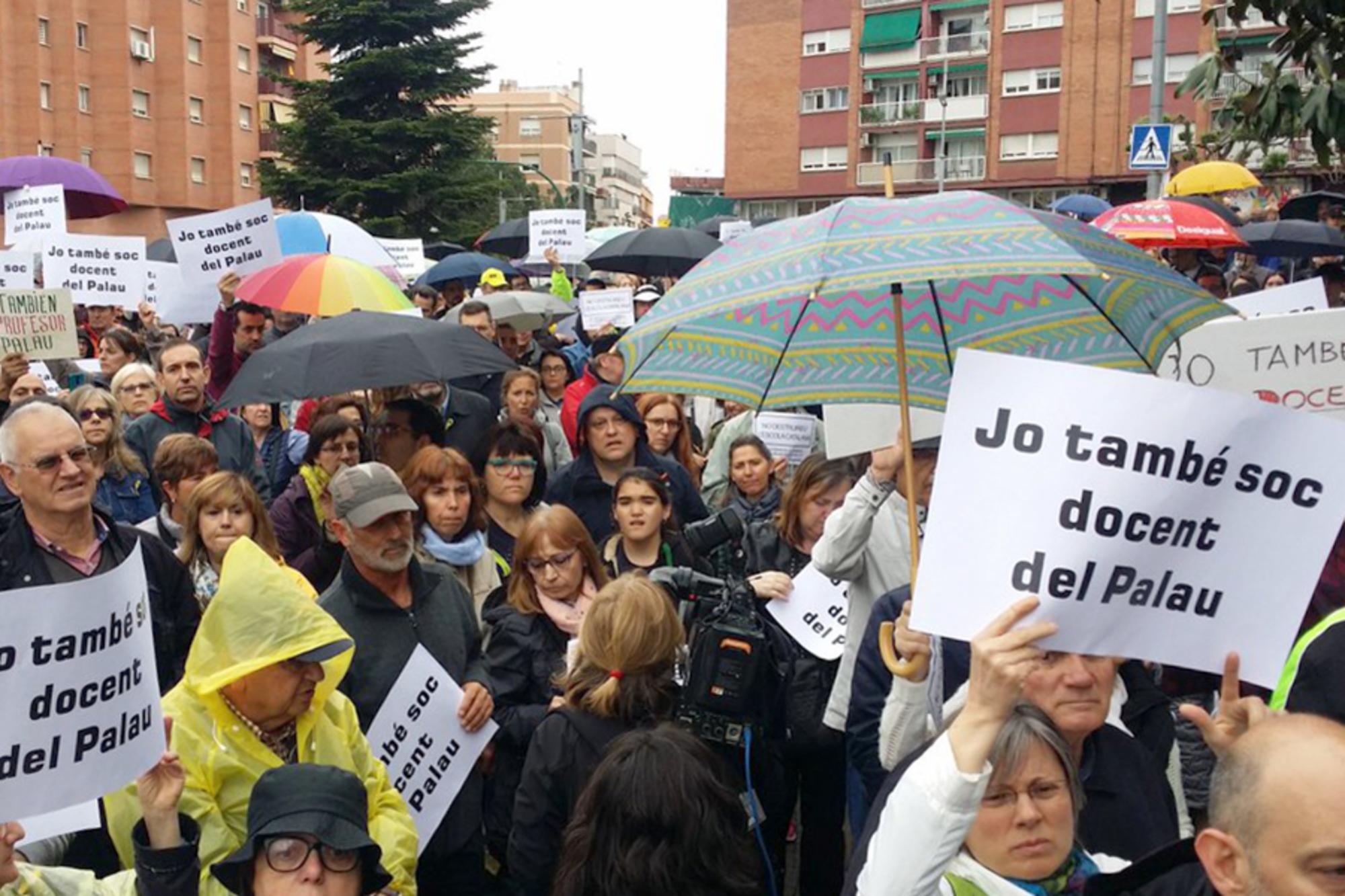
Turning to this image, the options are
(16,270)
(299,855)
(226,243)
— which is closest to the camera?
(299,855)

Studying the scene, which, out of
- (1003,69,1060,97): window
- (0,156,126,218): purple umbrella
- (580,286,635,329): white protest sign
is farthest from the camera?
(1003,69,1060,97): window

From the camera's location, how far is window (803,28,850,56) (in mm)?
63656

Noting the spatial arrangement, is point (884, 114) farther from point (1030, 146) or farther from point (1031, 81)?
point (1030, 146)

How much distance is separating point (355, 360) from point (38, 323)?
2493 mm

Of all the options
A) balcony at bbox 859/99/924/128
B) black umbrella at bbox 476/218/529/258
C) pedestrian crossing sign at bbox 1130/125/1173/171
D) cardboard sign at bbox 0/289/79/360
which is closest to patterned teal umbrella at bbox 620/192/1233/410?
cardboard sign at bbox 0/289/79/360

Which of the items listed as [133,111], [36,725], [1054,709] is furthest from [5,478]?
[133,111]

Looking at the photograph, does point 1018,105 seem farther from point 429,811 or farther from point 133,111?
Answer: point 429,811

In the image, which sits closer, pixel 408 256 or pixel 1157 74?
pixel 1157 74

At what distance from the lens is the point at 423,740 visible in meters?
4.60

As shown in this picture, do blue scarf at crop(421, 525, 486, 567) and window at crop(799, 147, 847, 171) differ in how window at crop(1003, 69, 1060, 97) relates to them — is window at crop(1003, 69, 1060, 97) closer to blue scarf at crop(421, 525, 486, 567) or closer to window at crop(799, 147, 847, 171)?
window at crop(799, 147, 847, 171)

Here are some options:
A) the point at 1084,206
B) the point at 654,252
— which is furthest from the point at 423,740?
the point at 1084,206

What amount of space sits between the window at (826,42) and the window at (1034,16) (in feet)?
25.5

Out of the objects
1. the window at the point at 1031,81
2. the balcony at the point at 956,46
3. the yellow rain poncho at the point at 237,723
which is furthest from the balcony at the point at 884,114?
the yellow rain poncho at the point at 237,723

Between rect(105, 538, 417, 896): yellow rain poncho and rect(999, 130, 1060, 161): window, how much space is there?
56505 mm
